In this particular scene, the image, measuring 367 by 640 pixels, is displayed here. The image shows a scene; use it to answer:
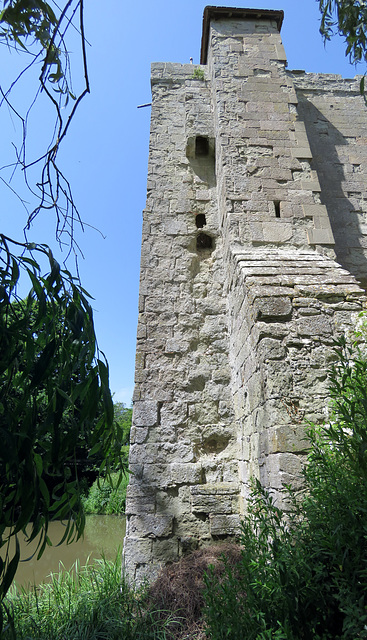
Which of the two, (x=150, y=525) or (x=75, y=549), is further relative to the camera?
(x=75, y=549)

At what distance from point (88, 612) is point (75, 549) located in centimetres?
417

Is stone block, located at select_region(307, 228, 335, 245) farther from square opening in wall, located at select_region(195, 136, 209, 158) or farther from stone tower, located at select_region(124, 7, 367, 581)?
square opening in wall, located at select_region(195, 136, 209, 158)

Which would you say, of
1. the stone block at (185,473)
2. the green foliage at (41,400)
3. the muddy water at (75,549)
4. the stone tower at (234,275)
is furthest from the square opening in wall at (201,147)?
the muddy water at (75,549)

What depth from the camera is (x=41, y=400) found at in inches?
59.5

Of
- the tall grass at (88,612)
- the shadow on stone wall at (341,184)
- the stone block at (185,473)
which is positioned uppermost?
the shadow on stone wall at (341,184)

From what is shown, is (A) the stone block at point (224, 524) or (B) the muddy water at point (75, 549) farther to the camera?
(B) the muddy water at point (75, 549)

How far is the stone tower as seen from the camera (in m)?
2.64

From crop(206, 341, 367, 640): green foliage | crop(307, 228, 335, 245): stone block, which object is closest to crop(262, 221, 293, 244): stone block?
crop(307, 228, 335, 245): stone block

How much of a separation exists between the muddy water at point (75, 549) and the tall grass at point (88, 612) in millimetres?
888

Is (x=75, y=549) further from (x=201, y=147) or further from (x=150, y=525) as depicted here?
(x=201, y=147)

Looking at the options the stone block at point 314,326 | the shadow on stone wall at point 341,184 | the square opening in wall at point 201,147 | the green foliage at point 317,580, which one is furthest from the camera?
the square opening in wall at point 201,147

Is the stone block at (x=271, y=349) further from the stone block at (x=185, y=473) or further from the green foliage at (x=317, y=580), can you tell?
the stone block at (x=185, y=473)

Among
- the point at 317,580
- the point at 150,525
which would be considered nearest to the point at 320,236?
the point at 150,525

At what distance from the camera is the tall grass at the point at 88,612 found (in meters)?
2.44
